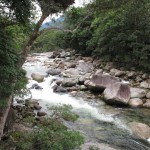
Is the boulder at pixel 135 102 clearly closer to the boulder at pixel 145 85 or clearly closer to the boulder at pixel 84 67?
the boulder at pixel 145 85

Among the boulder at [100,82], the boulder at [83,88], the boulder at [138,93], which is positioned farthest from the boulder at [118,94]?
the boulder at [83,88]

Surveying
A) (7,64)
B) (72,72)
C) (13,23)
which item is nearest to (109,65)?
(72,72)

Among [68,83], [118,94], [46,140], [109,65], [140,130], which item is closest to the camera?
[46,140]

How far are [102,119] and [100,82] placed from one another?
17.0ft

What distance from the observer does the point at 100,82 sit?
2075 centimetres

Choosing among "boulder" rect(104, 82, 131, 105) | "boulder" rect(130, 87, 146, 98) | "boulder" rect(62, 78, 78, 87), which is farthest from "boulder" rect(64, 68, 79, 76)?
"boulder" rect(104, 82, 131, 105)

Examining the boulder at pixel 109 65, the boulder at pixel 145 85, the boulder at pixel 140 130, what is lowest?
the boulder at pixel 140 130

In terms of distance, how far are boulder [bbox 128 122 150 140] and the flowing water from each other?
26 cm

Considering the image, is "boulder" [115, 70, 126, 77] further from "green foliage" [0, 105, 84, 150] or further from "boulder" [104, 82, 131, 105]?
A: "green foliage" [0, 105, 84, 150]

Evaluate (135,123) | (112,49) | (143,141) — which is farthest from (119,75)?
(143,141)

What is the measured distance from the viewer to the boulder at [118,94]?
60.1 ft

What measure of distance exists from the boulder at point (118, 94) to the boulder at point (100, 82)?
2.46 feet

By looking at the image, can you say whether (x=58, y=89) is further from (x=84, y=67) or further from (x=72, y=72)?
(x=84, y=67)

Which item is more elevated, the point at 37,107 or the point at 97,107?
the point at 37,107
